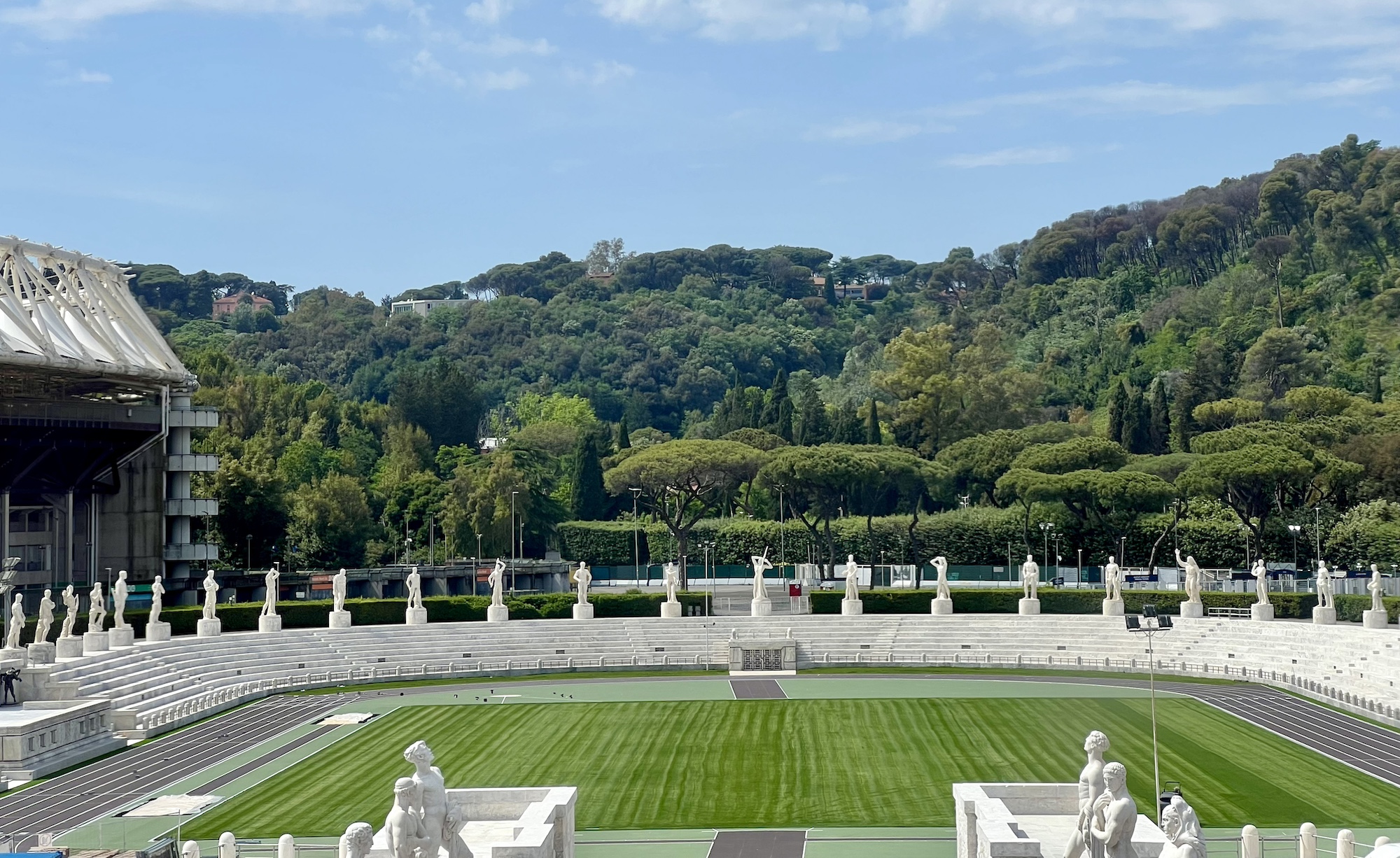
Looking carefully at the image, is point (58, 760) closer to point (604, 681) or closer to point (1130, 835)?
point (604, 681)

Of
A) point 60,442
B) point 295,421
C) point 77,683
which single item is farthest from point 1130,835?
point 295,421

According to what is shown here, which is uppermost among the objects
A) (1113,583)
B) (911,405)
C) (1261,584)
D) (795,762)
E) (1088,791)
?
(911,405)

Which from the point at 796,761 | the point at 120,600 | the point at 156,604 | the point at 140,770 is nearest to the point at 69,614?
the point at 120,600

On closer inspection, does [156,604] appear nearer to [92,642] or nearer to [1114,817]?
[92,642]

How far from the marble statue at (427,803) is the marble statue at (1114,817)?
8.37m

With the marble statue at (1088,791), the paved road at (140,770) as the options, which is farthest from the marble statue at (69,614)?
the marble statue at (1088,791)

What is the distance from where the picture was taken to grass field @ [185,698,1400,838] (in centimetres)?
3394

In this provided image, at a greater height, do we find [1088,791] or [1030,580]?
[1030,580]

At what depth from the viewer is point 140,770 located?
40.0 m

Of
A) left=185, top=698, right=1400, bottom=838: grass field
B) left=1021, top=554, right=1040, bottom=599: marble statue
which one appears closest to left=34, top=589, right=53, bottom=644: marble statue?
left=185, top=698, right=1400, bottom=838: grass field

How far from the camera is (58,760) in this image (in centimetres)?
4053

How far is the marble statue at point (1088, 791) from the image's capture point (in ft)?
68.8

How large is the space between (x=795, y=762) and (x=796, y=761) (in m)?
0.10

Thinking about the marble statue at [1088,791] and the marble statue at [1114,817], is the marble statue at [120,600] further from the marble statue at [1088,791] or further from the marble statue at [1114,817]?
the marble statue at [1114,817]
